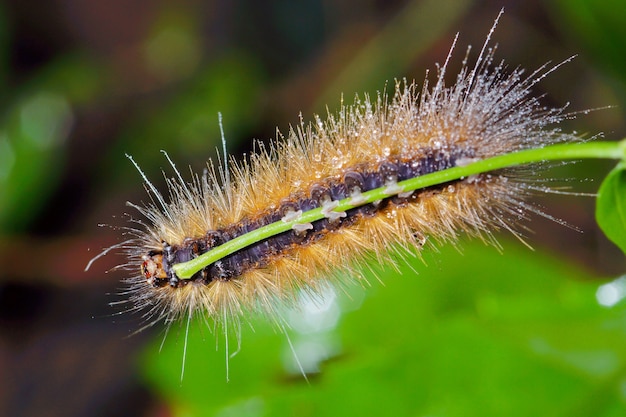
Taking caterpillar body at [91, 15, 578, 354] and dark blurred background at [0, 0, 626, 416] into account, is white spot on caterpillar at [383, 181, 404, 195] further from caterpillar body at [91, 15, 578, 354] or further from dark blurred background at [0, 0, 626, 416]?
dark blurred background at [0, 0, 626, 416]

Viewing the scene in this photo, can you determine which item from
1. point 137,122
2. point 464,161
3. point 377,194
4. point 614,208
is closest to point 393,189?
point 377,194

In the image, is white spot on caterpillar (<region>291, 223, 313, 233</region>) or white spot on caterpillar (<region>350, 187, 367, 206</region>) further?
white spot on caterpillar (<region>291, 223, 313, 233</region>)

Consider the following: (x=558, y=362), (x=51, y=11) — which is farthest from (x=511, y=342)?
(x=51, y=11)

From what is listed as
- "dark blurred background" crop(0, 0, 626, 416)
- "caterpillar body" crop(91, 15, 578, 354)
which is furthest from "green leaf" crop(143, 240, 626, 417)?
"dark blurred background" crop(0, 0, 626, 416)

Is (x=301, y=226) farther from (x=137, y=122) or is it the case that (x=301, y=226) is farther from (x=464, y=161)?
(x=137, y=122)

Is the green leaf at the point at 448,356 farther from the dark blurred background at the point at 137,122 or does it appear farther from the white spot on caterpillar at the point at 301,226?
the dark blurred background at the point at 137,122

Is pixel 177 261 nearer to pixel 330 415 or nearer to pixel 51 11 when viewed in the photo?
pixel 330 415
